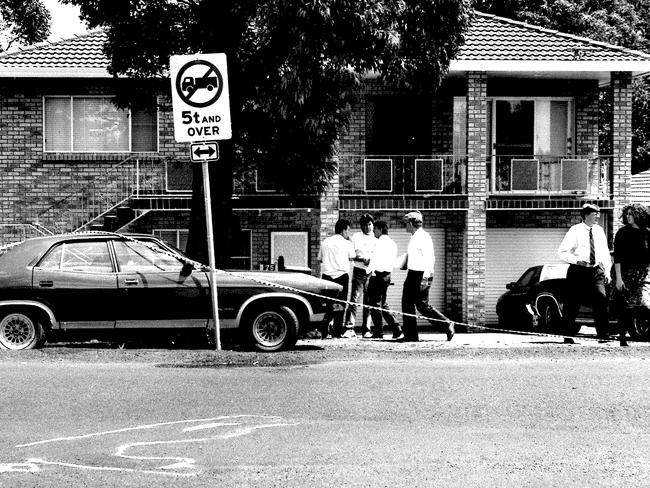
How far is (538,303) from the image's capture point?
18.4 metres

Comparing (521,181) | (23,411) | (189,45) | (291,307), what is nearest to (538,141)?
(521,181)

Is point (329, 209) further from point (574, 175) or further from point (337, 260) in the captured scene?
point (337, 260)

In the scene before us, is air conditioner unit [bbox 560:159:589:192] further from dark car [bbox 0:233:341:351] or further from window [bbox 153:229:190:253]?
dark car [bbox 0:233:341:351]

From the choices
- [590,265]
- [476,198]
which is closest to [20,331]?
[590,265]

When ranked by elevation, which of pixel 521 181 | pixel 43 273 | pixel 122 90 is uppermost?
pixel 122 90

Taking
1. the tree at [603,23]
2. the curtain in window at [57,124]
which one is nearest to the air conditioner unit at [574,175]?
the tree at [603,23]

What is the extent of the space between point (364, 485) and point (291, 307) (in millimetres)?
6909

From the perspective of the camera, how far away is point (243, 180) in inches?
859

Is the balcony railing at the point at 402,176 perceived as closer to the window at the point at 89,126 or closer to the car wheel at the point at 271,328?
the window at the point at 89,126

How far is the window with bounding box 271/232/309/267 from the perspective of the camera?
2267 cm

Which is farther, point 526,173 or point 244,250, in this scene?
point 244,250

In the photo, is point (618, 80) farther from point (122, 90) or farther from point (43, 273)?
point (43, 273)

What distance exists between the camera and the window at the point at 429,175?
22.0 meters

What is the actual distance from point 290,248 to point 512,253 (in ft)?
16.6
